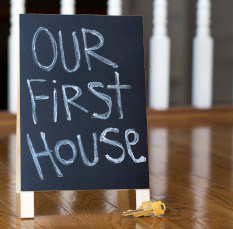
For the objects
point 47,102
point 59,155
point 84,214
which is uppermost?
point 47,102

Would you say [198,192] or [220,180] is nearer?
[198,192]

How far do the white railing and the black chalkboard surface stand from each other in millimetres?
1532

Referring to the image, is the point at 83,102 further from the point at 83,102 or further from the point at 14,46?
the point at 14,46

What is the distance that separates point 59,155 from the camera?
54.5 inches

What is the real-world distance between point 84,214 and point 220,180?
1.92 feet

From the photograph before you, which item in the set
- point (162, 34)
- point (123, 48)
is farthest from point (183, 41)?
point (123, 48)

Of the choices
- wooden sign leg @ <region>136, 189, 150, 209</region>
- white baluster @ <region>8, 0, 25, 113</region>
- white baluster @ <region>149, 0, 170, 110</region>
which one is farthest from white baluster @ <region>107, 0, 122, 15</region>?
wooden sign leg @ <region>136, 189, 150, 209</region>

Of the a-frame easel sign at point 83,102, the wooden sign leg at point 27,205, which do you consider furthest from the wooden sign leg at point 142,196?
the wooden sign leg at point 27,205

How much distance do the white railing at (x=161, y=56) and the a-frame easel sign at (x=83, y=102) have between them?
5.03 feet

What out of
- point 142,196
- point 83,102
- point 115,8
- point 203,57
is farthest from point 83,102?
point 203,57

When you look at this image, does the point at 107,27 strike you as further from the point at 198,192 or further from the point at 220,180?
the point at 220,180

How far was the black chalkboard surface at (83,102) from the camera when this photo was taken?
1381 millimetres

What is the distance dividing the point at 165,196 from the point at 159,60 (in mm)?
1644

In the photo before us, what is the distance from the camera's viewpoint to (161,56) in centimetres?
312
